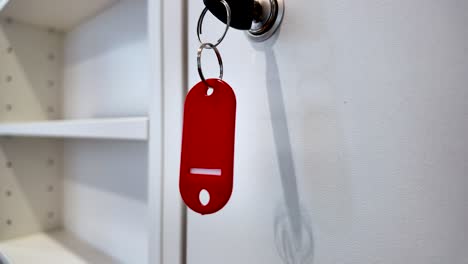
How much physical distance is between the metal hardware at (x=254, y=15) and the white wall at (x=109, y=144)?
0.43 m

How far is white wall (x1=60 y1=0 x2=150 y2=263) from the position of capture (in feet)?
2.15

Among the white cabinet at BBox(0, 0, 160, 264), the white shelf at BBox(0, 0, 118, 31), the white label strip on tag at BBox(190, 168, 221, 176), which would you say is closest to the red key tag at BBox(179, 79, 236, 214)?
the white label strip on tag at BBox(190, 168, 221, 176)

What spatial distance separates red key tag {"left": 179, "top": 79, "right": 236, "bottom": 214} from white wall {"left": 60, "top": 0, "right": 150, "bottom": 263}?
0.43 m

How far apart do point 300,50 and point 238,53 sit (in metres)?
0.07

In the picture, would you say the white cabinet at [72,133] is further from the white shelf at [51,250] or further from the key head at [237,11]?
the key head at [237,11]

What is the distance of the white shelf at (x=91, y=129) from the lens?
0.43 m

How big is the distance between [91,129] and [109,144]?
227mm

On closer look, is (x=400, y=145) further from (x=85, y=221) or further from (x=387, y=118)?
(x=85, y=221)

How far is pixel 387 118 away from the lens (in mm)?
206

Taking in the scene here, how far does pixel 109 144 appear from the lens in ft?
2.43

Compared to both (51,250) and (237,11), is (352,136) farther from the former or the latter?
(51,250)

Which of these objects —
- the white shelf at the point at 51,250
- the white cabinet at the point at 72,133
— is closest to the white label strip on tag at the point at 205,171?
the white cabinet at the point at 72,133

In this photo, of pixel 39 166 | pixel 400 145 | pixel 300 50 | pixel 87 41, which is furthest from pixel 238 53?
pixel 39 166

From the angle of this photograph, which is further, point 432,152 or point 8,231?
point 8,231
